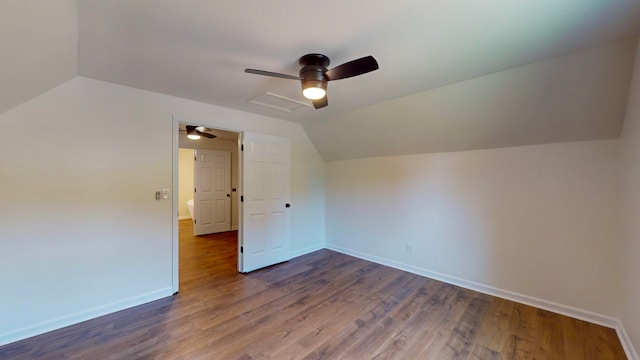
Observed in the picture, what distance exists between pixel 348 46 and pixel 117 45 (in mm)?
1759

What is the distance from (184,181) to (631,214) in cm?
912

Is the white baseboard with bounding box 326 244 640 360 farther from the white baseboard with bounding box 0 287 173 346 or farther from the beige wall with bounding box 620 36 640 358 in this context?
the white baseboard with bounding box 0 287 173 346

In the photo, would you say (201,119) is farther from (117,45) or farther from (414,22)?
(414,22)

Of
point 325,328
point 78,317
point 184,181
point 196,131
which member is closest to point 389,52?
point 325,328

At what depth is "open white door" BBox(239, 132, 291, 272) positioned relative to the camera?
12.0 ft

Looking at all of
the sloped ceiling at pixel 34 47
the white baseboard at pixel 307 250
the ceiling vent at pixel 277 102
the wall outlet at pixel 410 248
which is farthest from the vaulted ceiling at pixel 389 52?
the white baseboard at pixel 307 250

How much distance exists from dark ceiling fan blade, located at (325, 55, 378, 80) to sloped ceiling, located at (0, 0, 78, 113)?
1.61 m

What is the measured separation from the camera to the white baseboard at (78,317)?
2.10m

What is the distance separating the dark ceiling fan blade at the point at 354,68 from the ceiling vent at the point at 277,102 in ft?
3.94

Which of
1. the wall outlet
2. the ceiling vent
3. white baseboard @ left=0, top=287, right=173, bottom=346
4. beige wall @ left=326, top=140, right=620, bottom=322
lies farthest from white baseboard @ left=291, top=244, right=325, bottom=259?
the ceiling vent

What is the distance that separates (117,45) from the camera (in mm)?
1859

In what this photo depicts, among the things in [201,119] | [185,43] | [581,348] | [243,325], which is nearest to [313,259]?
[243,325]

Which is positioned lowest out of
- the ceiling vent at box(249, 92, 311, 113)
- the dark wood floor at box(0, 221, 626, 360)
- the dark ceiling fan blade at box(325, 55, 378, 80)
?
the dark wood floor at box(0, 221, 626, 360)

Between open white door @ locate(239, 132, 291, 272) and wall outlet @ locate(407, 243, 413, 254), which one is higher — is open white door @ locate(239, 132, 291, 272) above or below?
above
